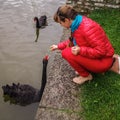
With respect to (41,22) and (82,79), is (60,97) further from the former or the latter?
(41,22)

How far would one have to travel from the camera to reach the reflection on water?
21.9 ft

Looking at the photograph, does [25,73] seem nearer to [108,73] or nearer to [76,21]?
[108,73]

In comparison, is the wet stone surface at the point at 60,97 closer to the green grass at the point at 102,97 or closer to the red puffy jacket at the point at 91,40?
the green grass at the point at 102,97

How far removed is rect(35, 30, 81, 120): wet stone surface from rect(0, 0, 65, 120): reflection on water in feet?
3.80

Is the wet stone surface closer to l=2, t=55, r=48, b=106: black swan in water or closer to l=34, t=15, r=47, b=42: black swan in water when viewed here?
l=2, t=55, r=48, b=106: black swan in water

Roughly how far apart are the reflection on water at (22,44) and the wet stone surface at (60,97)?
3.80 ft

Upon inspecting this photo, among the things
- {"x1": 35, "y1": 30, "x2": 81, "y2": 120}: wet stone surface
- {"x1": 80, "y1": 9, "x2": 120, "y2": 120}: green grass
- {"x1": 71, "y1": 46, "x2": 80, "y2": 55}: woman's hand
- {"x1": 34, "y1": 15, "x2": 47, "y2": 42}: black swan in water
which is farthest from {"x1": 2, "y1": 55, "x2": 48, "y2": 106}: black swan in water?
{"x1": 34, "y1": 15, "x2": 47, "y2": 42}: black swan in water

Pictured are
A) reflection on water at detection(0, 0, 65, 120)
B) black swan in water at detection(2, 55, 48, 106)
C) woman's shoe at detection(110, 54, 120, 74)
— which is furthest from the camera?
reflection on water at detection(0, 0, 65, 120)

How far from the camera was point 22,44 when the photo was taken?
9.00 meters

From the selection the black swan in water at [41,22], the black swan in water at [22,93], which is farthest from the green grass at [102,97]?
the black swan in water at [41,22]

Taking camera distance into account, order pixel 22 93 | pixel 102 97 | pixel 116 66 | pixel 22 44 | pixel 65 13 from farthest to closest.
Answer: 1. pixel 22 44
2. pixel 22 93
3. pixel 116 66
4. pixel 102 97
5. pixel 65 13

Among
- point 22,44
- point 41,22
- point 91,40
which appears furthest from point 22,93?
point 41,22

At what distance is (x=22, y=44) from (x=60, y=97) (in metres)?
4.13

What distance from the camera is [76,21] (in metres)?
4.85
